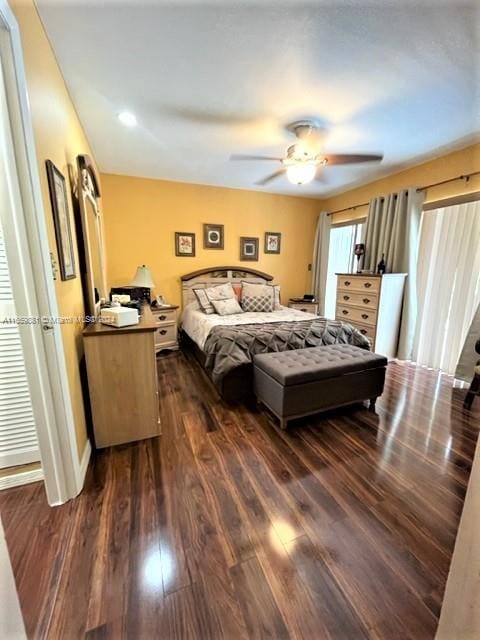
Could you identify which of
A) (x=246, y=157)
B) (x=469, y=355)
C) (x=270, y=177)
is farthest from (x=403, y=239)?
(x=246, y=157)

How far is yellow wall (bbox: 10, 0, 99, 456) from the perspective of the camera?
1262 mm

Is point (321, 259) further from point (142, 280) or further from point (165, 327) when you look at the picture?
point (142, 280)

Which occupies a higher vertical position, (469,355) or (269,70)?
(269,70)

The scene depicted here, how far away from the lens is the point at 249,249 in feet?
15.5

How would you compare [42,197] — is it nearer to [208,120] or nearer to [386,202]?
[208,120]

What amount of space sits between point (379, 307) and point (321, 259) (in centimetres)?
186

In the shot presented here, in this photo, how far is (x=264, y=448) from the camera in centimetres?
194

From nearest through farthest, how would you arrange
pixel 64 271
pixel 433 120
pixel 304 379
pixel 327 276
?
pixel 64 271, pixel 304 379, pixel 433 120, pixel 327 276

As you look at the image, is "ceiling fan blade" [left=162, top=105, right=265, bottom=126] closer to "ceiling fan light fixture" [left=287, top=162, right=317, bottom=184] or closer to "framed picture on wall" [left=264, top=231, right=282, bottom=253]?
"ceiling fan light fixture" [left=287, top=162, right=317, bottom=184]

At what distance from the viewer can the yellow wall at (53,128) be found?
126 cm

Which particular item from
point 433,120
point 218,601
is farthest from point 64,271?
point 433,120

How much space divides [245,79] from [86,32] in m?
0.97

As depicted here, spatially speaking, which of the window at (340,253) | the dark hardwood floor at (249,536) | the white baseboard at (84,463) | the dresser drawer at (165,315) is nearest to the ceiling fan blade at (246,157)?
the window at (340,253)

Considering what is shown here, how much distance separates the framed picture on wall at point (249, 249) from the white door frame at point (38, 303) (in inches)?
143
